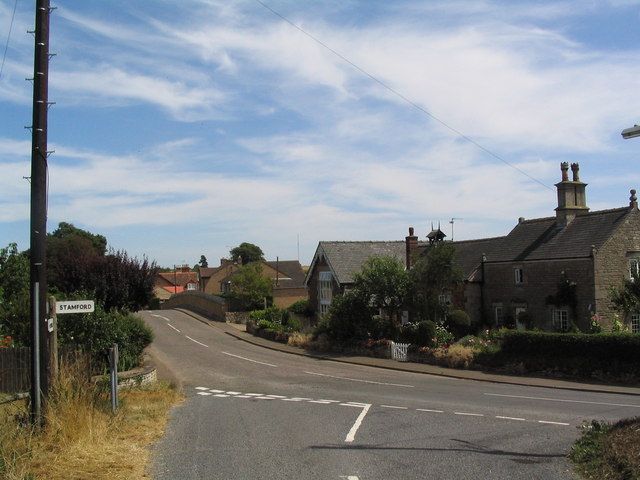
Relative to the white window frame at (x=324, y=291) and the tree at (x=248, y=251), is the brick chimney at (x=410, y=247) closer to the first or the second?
the white window frame at (x=324, y=291)

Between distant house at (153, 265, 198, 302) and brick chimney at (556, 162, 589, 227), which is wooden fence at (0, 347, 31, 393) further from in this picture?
distant house at (153, 265, 198, 302)

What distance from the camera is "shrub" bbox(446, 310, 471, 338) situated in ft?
123

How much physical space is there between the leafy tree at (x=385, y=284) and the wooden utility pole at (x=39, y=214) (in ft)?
91.1

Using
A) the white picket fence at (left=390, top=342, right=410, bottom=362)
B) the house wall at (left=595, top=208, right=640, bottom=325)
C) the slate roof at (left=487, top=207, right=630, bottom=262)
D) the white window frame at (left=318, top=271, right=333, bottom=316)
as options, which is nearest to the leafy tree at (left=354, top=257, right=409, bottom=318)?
the white picket fence at (left=390, top=342, right=410, bottom=362)

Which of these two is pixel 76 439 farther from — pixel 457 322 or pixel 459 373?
pixel 457 322

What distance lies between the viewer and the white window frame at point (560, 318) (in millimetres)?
35875

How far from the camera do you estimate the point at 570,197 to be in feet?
128

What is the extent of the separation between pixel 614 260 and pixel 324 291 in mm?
22110

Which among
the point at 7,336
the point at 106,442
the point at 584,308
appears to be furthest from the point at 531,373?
the point at 106,442

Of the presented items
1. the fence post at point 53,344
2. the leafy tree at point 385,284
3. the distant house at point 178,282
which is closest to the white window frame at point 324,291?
the leafy tree at point 385,284

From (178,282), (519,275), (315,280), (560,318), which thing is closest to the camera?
(560,318)

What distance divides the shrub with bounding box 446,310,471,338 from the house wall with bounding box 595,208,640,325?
7148mm

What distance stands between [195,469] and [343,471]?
6.39ft

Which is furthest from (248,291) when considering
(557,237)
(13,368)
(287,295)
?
(13,368)
